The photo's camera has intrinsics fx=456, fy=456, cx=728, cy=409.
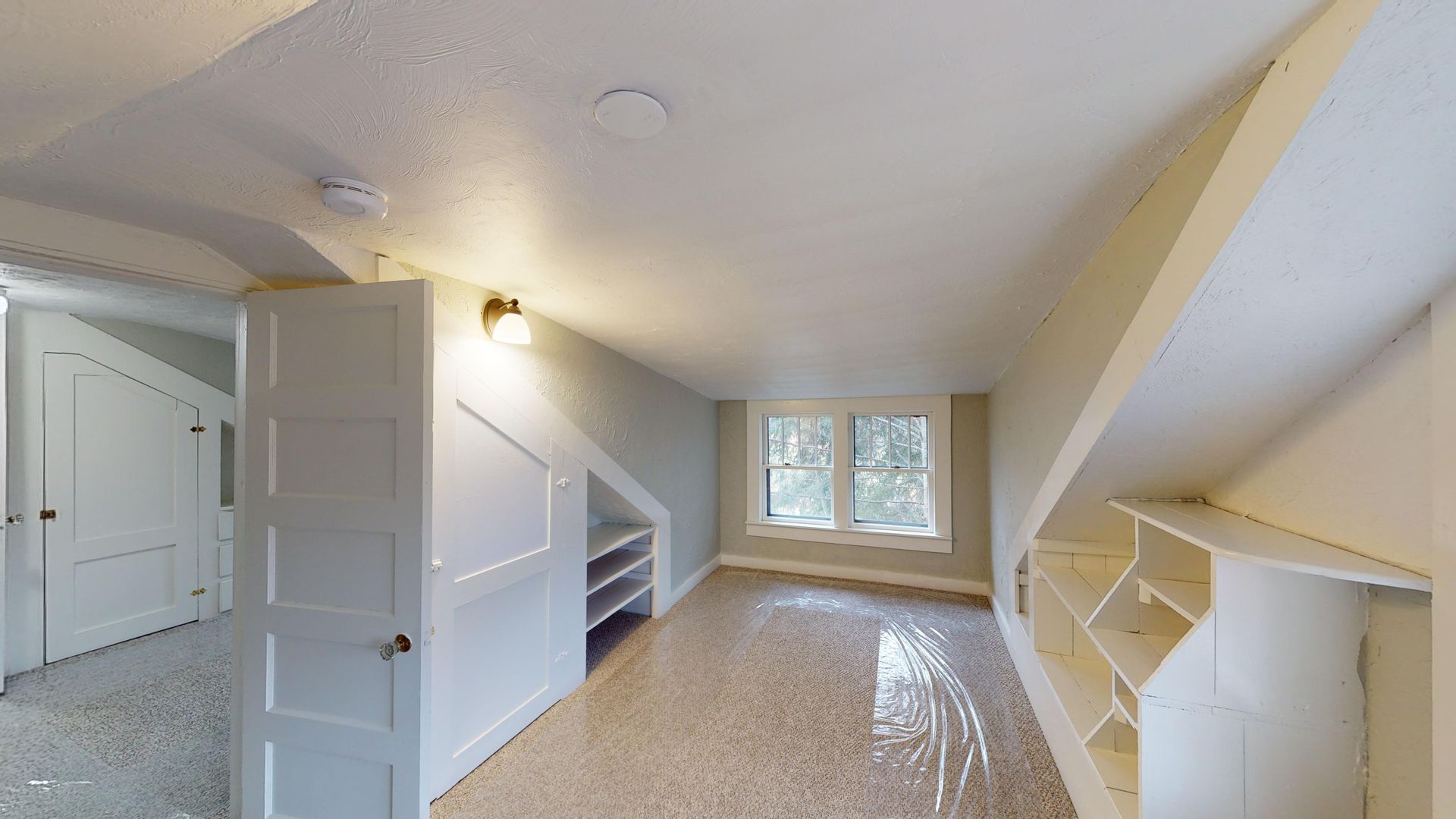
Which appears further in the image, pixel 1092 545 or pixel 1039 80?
pixel 1092 545

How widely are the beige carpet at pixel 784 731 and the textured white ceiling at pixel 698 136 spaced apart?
189cm

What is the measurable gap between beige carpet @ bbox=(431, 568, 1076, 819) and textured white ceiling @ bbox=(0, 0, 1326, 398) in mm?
1888

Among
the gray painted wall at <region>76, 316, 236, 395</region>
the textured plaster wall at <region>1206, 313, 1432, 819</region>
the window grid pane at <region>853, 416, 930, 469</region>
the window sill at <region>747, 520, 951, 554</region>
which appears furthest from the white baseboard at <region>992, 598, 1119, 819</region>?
the gray painted wall at <region>76, 316, 236, 395</region>

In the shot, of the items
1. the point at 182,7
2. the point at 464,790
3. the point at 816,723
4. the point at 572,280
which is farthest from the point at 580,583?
the point at 182,7

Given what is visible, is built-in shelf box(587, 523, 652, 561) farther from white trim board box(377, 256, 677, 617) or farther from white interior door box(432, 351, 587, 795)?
white interior door box(432, 351, 587, 795)

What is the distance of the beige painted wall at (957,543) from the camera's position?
370 centimetres

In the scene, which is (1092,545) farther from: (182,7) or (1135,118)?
(182,7)

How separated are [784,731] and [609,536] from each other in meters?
1.56

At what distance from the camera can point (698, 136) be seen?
0.92 m

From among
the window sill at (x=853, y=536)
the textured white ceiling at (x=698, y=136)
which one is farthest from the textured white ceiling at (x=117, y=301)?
the window sill at (x=853, y=536)

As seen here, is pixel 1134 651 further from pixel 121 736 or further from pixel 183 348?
pixel 183 348

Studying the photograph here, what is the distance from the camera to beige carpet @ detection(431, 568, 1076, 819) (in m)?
1.67

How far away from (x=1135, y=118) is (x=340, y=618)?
238cm

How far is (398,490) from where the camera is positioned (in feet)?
4.57
